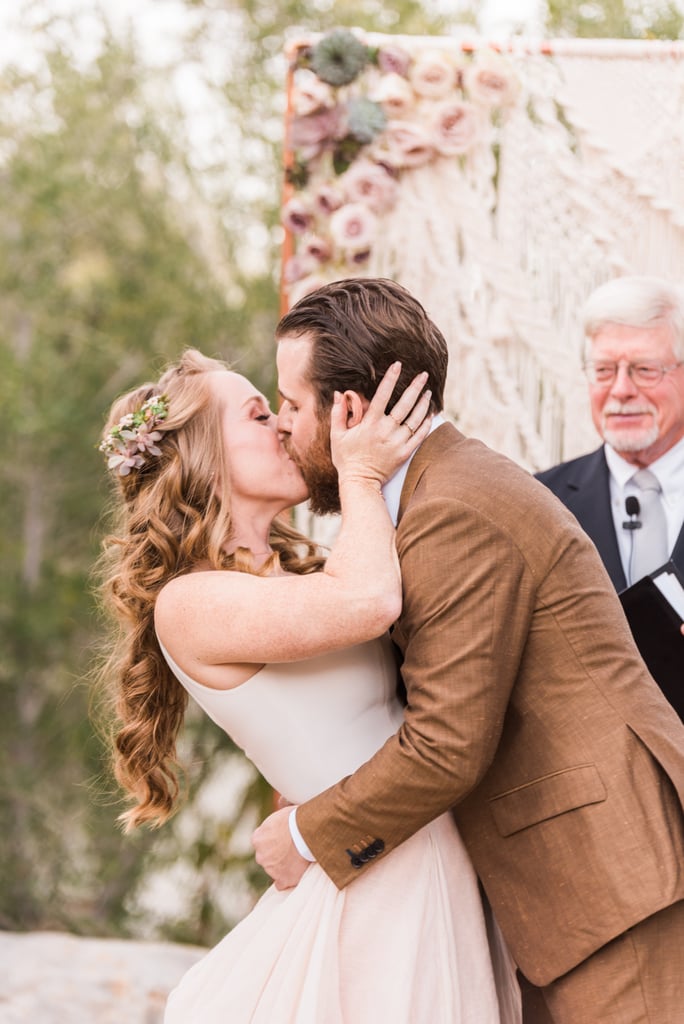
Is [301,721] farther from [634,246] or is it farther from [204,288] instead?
[204,288]

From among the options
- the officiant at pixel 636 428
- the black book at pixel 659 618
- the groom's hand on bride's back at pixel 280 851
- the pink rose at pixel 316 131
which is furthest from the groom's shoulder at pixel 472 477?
the pink rose at pixel 316 131

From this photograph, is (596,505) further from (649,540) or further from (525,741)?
(525,741)

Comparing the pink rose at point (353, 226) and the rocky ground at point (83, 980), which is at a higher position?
the pink rose at point (353, 226)

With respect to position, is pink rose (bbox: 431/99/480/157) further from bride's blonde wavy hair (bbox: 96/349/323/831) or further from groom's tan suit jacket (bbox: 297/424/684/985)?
groom's tan suit jacket (bbox: 297/424/684/985)

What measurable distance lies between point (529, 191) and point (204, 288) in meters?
4.04

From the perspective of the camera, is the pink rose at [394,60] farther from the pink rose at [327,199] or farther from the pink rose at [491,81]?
the pink rose at [327,199]

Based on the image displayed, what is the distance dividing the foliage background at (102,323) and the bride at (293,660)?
508 cm

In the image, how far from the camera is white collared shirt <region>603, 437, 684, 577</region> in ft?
11.4

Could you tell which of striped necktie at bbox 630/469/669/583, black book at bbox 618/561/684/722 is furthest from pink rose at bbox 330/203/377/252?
black book at bbox 618/561/684/722

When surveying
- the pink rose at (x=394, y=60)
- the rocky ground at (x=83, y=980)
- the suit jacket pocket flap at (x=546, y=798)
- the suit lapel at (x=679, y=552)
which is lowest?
the rocky ground at (x=83, y=980)

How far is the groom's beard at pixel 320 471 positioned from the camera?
2.37m

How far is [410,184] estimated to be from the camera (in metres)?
4.12

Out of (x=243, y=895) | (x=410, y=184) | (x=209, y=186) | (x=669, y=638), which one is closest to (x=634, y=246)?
(x=410, y=184)

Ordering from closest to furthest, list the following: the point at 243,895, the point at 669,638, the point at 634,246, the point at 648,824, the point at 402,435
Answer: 1. the point at 648,824
2. the point at 402,435
3. the point at 669,638
4. the point at 634,246
5. the point at 243,895
